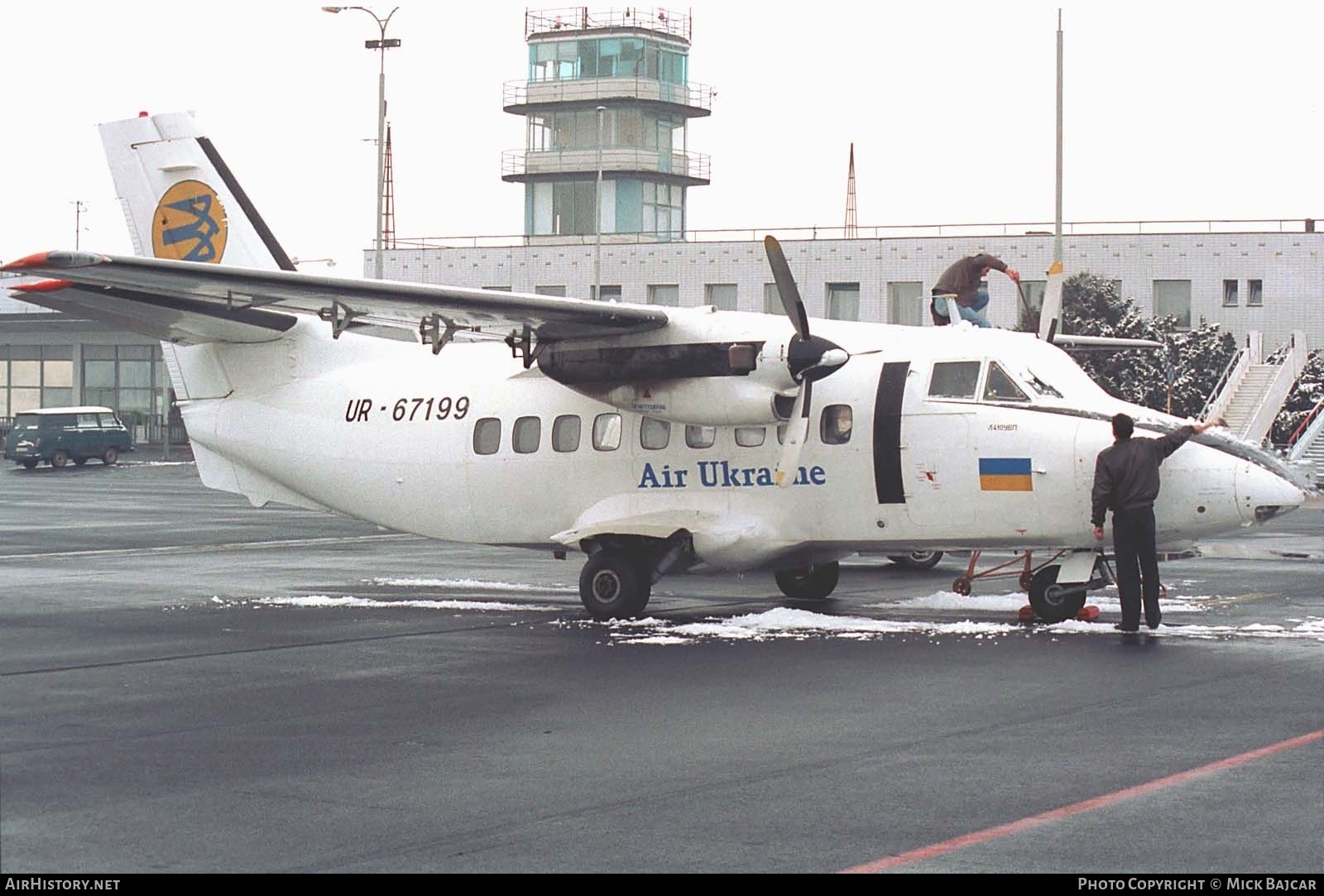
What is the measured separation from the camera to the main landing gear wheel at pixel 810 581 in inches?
745

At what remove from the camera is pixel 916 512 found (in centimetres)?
1661

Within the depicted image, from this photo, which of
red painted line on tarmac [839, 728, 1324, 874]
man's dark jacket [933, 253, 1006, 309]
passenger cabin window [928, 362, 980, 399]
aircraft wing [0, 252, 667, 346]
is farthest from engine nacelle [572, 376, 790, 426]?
red painted line on tarmac [839, 728, 1324, 874]

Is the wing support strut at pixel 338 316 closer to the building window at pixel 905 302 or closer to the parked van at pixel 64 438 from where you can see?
the parked van at pixel 64 438

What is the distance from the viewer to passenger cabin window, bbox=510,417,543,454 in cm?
1861

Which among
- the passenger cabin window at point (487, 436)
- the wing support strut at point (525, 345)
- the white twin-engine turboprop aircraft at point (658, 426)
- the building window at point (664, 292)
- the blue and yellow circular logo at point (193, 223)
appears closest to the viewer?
the white twin-engine turboprop aircraft at point (658, 426)

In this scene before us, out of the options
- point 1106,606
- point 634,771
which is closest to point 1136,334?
point 1106,606

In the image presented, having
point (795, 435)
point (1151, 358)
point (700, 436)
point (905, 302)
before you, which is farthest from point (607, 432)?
point (905, 302)

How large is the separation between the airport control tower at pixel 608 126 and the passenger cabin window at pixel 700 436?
191ft

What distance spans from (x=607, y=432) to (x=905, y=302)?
49947mm

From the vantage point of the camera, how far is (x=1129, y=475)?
1540 cm

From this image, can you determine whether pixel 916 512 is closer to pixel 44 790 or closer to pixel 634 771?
pixel 634 771

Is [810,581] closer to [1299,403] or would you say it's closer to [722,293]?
[1299,403]

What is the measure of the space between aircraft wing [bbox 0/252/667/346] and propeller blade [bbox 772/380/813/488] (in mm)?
1582

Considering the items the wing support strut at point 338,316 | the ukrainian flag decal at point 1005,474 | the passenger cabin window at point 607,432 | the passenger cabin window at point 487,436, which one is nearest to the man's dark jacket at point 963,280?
the ukrainian flag decal at point 1005,474
